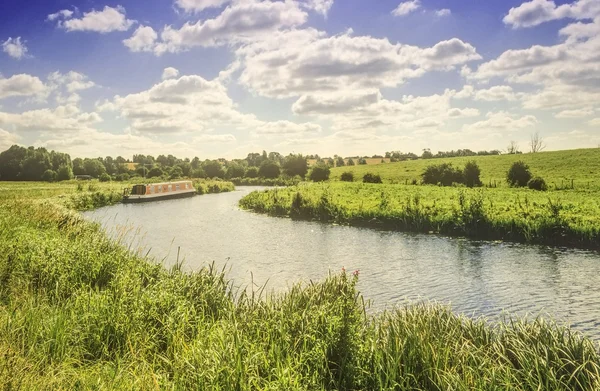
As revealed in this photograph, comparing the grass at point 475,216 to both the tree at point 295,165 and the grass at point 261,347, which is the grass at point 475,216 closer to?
the grass at point 261,347

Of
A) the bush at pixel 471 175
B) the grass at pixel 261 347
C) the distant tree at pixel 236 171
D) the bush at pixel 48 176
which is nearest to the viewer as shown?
the grass at pixel 261 347

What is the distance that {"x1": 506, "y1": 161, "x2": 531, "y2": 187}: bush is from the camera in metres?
52.9

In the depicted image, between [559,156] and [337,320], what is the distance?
8187 cm

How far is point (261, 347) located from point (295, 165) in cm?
9492

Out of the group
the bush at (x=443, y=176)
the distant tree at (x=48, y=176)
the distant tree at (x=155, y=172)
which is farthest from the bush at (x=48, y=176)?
the bush at (x=443, y=176)

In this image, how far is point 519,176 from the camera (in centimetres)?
5328

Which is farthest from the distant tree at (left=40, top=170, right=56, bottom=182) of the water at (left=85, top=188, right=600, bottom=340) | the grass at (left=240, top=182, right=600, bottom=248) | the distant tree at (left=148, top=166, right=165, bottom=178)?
the grass at (left=240, top=182, right=600, bottom=248)

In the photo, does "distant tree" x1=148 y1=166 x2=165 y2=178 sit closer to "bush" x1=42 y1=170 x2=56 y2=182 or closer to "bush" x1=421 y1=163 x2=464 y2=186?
"bush" x1=42 y1=170 x2=56 y2=182

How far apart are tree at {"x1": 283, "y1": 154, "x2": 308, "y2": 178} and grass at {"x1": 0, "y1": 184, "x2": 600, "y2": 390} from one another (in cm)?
9038

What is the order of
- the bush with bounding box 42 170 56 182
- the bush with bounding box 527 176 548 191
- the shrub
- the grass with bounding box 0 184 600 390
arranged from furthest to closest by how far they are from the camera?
1. the shrub
2. the bush with bounding box 42 170 56 182
3. the bush with bounding box 527 176 548 191
4. the grass with bounding box 0 184 600 390

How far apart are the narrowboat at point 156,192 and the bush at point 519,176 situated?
150ft

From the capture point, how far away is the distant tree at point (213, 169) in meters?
111

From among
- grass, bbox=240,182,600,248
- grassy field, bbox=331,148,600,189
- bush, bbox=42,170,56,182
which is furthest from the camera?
bush, bbox=42,170,56,182

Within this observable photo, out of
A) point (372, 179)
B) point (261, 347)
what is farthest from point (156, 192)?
point (261, 347)
